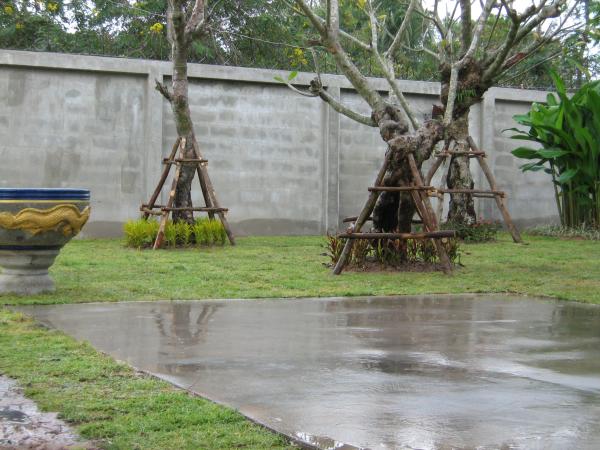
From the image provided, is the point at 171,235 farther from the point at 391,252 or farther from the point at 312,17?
the point at 312,17

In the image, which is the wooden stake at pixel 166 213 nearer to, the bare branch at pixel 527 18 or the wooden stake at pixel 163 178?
the wooden stake at pixel 163 178

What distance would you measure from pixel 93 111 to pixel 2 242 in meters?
9.17

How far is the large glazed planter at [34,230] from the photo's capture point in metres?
8.82

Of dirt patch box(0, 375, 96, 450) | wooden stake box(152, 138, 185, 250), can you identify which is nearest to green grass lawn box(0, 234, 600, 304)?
wooden stake box(152, 138, 185, 250)

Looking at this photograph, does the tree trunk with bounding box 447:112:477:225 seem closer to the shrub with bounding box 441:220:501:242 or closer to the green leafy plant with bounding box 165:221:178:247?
the shrub with bounding box 441:220:501:242

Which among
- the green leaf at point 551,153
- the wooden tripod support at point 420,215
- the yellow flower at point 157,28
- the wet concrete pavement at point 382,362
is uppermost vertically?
the yellow flower at point 157,28

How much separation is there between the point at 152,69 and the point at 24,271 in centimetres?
940

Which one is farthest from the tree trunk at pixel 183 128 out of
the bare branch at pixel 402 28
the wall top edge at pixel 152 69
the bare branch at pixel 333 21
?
the bare branch at pixel 333 21

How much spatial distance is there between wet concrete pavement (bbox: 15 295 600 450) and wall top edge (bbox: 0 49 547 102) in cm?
961

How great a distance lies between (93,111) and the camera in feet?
58.0

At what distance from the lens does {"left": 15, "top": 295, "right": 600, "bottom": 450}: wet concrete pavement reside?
14.6ft

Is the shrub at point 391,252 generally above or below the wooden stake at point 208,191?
below

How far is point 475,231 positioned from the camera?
1742 centimetres

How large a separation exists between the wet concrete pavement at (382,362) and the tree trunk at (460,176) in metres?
7.80
